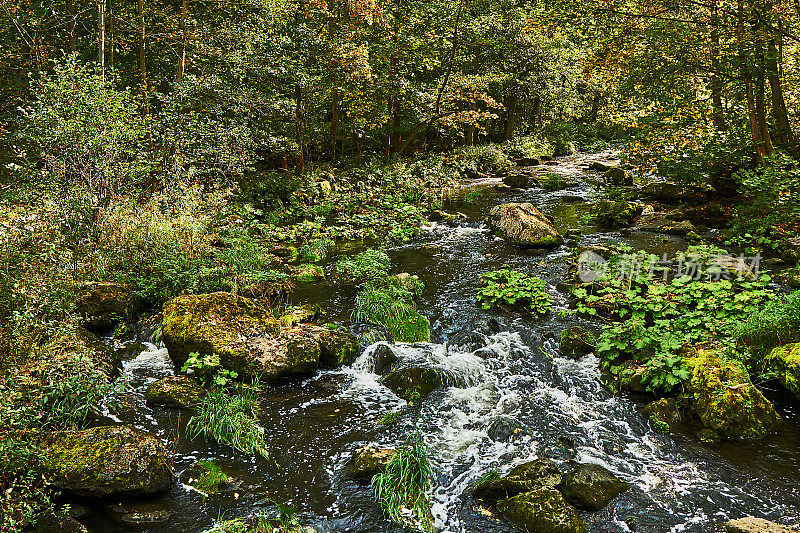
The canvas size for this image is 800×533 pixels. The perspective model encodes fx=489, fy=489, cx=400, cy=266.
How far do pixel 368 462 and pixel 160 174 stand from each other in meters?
10.1

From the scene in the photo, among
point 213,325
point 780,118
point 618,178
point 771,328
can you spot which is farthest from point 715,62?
point 213,325

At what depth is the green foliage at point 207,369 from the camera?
6.84 m

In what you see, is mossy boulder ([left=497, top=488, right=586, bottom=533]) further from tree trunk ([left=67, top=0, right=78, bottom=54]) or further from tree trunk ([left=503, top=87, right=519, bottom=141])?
tree trunk ([left=503, top=87, right=519, bottom=141])

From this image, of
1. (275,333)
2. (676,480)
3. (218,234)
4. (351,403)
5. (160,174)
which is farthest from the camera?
(160,174)

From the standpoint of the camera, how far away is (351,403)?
6.75 m

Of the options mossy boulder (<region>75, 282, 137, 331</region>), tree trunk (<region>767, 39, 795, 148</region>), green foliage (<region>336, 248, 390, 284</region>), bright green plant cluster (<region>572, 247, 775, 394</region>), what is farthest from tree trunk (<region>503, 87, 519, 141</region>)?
mossy boulder (<region>75, 282, 137, 331</region>)

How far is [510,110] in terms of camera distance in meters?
31.4

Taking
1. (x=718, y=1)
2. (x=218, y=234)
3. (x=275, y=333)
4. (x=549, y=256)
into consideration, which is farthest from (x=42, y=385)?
(x=718, y=1)

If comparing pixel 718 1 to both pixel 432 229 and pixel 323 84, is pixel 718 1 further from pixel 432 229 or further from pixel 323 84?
pixel 323 84

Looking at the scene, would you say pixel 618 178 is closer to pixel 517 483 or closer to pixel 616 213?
pixel 616 213

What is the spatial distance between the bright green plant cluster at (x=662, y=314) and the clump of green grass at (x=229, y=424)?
197 inches

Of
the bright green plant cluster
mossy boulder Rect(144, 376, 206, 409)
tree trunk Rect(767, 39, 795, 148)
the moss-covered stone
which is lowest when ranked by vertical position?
the moss-covered stone

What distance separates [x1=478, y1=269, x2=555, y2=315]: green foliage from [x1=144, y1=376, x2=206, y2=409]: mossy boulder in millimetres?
5269

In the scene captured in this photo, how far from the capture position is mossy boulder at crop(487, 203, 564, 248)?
42.1 ft
